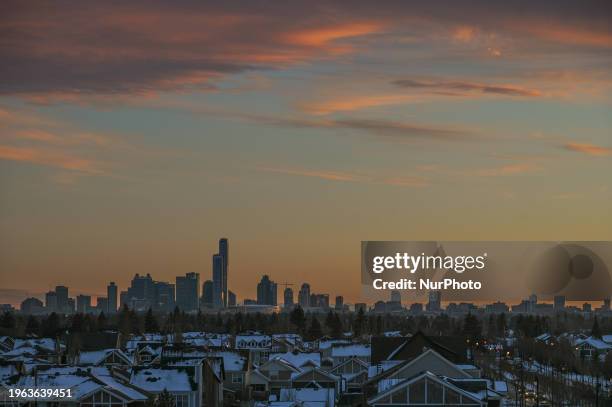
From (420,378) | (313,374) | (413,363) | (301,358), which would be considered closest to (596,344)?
(301,358)

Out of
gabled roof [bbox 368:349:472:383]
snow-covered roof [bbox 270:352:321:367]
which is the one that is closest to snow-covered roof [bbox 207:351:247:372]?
snow-covered roof [bbox 270:352:321:367]

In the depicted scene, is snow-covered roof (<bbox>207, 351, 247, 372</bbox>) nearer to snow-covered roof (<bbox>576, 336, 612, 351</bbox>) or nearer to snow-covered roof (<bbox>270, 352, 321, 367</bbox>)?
snow-covered roof (<bbox>270, 352, 321, 367</bbox>)

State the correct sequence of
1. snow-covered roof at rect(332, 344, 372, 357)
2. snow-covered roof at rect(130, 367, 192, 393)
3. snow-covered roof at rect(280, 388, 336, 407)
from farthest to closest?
snow-covered roof at rect(332, 344, 372, 357) < snow-covered roof at rect(280, 388, 336, 407) < snow-covered roof at rect(130, 367, 192, 393)

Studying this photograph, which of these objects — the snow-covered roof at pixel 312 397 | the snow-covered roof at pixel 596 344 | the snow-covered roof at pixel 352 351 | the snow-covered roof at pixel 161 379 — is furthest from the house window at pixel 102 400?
the snow-covered roof at pixel 596 344

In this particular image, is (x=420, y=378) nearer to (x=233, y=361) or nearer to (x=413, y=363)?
(x=413, y=363)

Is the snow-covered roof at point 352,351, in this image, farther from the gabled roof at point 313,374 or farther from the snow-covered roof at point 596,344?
the snow-covered roof at point 596,344
